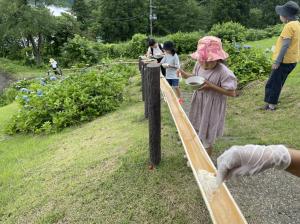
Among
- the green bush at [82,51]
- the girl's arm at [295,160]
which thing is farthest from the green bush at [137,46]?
the girl's arm at [295,160]

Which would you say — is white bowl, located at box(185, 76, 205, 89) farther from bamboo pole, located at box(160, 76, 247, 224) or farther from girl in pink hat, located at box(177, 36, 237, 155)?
bamboo pole, located at box(160, 76, 247, 224)

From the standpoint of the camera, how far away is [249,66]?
9445 millimetres

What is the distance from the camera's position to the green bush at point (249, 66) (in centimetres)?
914

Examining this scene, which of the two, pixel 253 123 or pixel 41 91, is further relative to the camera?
pixel 41 91

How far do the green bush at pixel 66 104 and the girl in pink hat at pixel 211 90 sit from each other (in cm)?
446

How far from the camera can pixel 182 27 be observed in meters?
62.7

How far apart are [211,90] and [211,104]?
18 cm

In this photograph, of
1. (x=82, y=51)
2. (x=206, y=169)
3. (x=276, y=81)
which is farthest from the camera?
(x=82, y=51)

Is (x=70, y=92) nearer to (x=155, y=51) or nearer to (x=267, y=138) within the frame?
(x=155, y=51)

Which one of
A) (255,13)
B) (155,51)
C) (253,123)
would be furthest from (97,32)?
(253,123)

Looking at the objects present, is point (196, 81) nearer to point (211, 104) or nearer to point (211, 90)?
point (211, 90)

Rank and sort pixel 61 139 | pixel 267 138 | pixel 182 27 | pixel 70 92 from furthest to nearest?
1. pixel 182 27
2. pixel 70 92
3. pixel 61 139
4. pixel 267 138

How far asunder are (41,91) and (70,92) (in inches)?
35.9

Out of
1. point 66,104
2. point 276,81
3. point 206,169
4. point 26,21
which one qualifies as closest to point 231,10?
point 26,21
